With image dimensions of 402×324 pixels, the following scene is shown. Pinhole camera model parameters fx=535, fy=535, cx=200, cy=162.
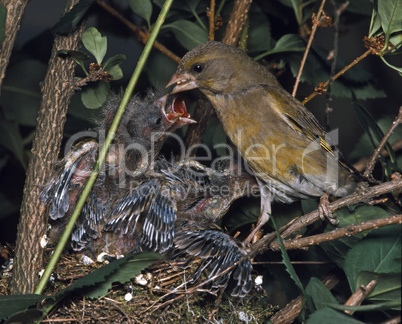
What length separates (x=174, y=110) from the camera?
1.99m

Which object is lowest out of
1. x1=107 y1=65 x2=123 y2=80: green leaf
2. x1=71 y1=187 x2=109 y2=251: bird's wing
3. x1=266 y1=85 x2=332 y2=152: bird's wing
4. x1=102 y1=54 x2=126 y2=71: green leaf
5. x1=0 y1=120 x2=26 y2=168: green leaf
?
x1=71 y1=187 x2=109 y2=251: bird's wing

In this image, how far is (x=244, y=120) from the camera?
5.90 ft

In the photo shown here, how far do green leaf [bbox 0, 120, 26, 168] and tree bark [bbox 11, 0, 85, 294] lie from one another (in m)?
0.52

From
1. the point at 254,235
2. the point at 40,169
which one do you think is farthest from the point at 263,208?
the point at 40,169

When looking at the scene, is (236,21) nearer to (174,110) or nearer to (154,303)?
(174,110)

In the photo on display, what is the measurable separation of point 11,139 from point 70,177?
427mm

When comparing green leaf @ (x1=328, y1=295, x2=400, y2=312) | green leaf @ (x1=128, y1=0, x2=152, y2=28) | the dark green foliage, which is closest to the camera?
green leaf @ (x1=328, y1=295, x2=400, y2=312)

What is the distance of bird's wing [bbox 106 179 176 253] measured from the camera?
5.48 ft

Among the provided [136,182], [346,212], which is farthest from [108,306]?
[346,212]

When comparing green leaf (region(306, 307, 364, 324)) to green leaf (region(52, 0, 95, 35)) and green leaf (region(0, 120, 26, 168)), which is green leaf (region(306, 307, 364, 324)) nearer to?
green leaf (region(52, 0, 95, 35))

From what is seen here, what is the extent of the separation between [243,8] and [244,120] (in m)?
0.39

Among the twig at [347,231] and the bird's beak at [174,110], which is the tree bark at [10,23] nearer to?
the bird's beak at [174,110]

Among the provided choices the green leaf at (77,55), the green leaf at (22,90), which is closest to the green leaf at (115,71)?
the green leaf at (77,55)

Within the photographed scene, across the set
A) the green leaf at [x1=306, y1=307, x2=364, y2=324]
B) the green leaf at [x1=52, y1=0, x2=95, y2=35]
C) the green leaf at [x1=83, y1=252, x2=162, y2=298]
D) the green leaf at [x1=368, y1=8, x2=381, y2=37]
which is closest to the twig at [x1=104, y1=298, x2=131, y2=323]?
the green leaf at [x1=83, y1=252, x2=162, y2=298]
